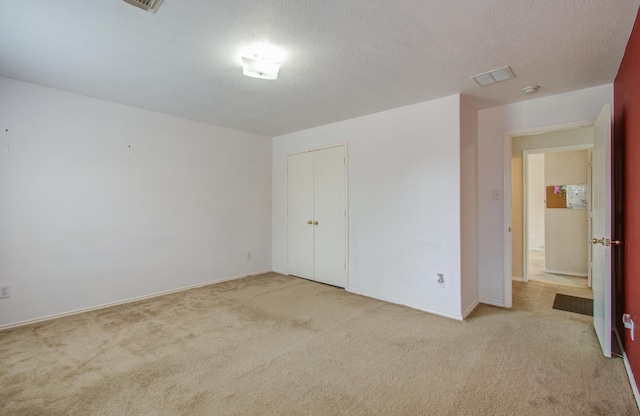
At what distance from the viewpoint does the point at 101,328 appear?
2902 mm

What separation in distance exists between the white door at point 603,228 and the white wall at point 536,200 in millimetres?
5849

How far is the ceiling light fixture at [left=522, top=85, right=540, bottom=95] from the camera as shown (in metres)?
2.94

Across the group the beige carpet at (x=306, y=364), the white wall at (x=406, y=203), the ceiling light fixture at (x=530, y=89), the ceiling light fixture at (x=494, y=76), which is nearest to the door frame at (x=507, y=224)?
the beige carpet at (x=306, y=364)

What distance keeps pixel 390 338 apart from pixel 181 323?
210cm

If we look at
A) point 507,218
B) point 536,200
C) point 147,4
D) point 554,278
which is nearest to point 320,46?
point 147,4

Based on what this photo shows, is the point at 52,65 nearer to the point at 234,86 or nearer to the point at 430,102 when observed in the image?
the point at 234,86

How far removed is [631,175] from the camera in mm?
2045

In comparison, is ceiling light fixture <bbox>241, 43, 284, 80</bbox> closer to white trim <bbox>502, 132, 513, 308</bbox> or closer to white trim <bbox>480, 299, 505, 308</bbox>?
white trim <bbox>502, 132, 513, 308</bbox>

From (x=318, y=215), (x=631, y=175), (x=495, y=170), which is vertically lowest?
(x=318, y=215)

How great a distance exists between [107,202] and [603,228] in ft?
16.2

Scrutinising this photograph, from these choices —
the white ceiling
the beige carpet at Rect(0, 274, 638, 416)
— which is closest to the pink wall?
the white ceiling

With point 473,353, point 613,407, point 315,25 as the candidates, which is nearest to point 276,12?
point 315,25

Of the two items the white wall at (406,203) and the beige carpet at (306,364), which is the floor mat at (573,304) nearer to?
the beige carpet at (306,364)

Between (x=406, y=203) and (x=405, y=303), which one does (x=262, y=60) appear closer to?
(x=406, y=203)
